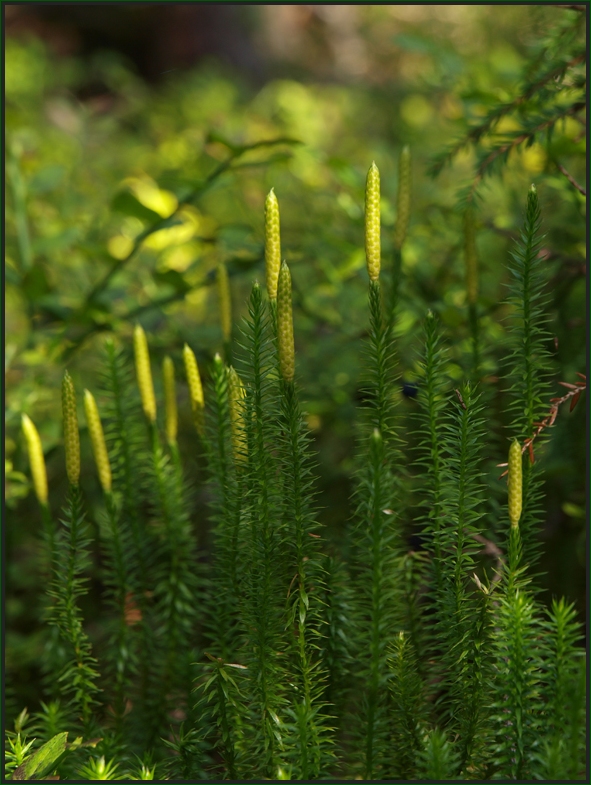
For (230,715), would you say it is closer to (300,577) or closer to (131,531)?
(300,577)

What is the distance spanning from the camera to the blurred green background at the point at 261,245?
46.3 inches

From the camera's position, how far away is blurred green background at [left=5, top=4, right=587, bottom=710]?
3.85 feet

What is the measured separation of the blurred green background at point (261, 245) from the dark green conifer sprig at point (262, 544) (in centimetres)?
7

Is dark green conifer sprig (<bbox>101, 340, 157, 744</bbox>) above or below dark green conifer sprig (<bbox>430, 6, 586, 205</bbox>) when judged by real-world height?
below

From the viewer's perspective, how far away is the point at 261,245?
133cm

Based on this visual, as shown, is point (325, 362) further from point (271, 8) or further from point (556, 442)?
point (271, 8)

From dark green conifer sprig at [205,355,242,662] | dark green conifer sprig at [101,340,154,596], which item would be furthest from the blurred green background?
dark green conifer sprig at [101,340,154,596]

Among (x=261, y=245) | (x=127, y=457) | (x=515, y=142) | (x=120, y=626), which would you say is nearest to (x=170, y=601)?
(x=120, y=626)

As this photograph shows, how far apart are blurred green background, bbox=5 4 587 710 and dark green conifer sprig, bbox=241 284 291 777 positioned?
7cm

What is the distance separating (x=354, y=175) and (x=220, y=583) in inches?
35.0

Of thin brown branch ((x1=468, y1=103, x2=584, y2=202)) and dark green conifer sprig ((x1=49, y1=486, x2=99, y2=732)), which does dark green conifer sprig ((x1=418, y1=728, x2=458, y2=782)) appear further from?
thin brown branch ((x1=468, y1=103, x2=584, y2=202))

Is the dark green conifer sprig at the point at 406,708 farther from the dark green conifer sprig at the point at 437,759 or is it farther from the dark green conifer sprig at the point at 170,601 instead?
the dark green conifer sprig at the point at 170,601

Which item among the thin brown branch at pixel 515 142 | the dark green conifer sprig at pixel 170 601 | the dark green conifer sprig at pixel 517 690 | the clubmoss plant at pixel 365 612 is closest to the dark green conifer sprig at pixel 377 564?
the clubmoss plant at pixel 365 612

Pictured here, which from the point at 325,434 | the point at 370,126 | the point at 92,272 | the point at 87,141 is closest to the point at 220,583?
the point at 325,434
